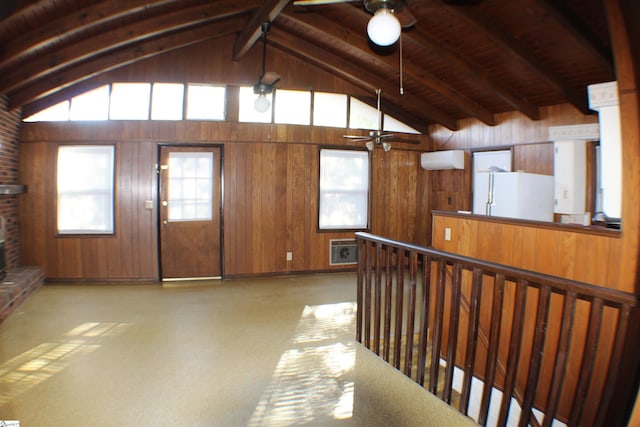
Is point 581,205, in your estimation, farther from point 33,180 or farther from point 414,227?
point 33,180

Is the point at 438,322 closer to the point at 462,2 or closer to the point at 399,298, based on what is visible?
the point at 399,298

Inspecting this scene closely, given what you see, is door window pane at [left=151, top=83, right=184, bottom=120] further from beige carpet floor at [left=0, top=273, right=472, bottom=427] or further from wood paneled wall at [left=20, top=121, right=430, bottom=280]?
beige carpet floor at [left=0, top=273, right=472, bottom=427]

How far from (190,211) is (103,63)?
2262 millimetres

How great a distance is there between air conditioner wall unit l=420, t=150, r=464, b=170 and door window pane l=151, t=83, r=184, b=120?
4.16 meters

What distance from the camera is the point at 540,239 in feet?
8.45

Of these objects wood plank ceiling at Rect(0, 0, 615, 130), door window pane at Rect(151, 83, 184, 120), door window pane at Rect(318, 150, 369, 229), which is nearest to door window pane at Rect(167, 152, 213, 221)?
door window pane at Rect(151, 83, 184, 120)

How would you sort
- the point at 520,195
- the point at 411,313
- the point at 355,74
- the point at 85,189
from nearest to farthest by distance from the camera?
the point at 411,313 → the point at 520,195 → the point at 85,189 → the point at 355,74

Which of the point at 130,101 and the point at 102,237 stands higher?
the point at 130,101

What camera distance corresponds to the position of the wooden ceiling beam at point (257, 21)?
3832 mm

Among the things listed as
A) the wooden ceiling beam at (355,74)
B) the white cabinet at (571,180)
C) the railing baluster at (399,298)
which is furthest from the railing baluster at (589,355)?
the wooden ceiling beam at (355,74)

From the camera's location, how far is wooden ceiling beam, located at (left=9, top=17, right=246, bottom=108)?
461cm

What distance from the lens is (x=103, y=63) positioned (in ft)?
15.3

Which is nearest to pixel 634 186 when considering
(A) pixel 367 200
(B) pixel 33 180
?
(A) pixel 367 200

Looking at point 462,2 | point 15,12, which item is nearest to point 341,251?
point 462,2
